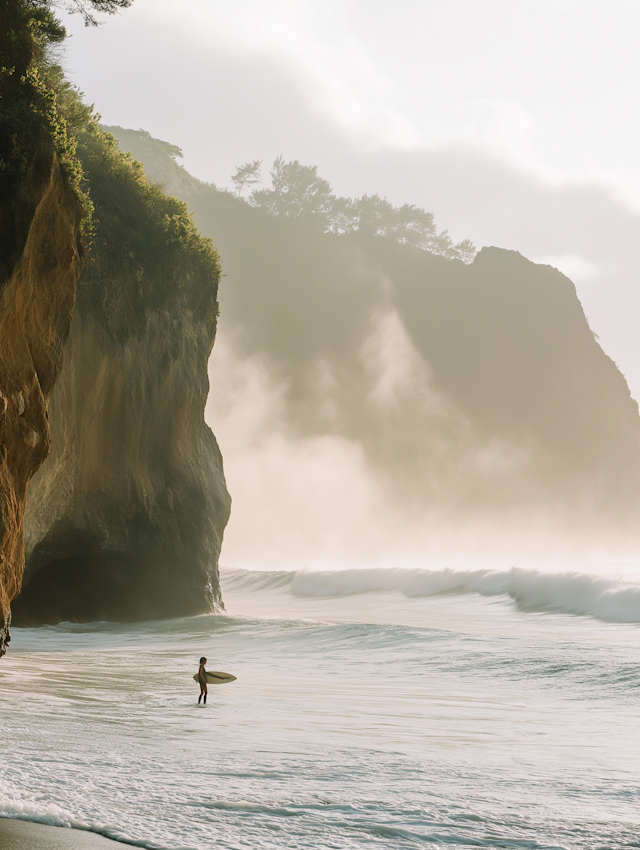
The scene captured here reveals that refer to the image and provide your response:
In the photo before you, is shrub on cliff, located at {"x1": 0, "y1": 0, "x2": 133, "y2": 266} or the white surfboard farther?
the white surfboard

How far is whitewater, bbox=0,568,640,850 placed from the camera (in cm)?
471

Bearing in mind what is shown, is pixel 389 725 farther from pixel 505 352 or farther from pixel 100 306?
pixel 505 352

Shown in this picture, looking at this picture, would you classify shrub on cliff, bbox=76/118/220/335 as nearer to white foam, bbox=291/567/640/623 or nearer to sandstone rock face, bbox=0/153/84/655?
sandstone rock face, bbox=0/153/84/655

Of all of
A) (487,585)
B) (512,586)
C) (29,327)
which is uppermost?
(29,327)

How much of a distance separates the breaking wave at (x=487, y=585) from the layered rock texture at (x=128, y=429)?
10280mm

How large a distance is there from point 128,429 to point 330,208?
191ft

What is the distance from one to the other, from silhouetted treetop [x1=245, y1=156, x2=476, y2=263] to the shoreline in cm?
6989

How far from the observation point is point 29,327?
9.50 meters

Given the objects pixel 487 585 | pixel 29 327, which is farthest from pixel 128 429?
pixel 487 585

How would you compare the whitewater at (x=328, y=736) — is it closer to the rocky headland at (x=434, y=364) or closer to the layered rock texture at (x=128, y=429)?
the layered rock texture at (x=128, y=429)

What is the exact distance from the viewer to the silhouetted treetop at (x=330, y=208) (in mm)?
71312

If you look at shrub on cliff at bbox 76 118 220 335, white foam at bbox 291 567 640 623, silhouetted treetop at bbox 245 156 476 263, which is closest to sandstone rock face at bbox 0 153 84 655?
shrub on cliff at bbox 76 118 220 335

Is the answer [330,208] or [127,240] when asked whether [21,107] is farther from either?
[330,208]

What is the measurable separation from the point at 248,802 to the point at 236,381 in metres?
56.9
